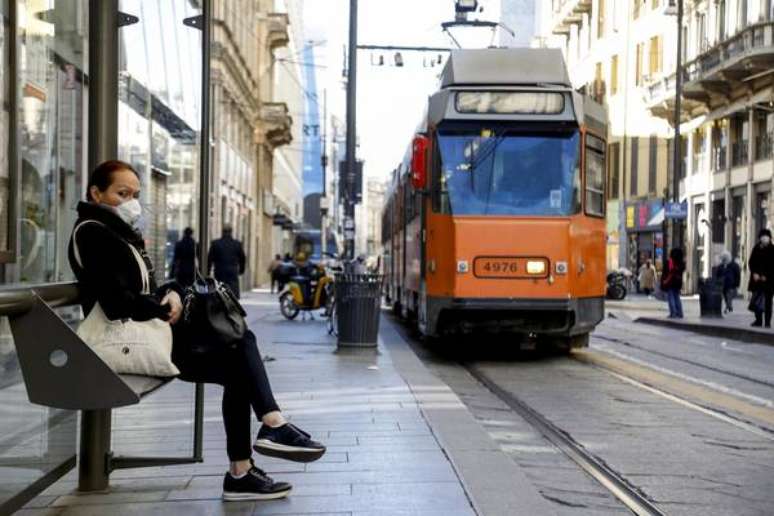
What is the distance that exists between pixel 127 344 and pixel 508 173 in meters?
9.38

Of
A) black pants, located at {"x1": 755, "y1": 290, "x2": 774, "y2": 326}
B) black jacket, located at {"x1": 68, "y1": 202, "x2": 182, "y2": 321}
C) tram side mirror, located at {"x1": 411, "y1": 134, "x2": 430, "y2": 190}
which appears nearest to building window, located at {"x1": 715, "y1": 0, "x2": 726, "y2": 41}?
black pants, located at {"x1": 755, "y1": 290, "x2": 774, "y2": 326}

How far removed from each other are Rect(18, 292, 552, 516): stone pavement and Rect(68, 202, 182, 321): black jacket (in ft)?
3.14

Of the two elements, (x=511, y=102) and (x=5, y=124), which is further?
(x=511, y=102)

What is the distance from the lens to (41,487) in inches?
186

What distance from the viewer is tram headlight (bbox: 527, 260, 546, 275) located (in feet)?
43.2

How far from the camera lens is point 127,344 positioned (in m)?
4.46

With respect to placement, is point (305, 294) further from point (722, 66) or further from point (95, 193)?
point (722, 66)

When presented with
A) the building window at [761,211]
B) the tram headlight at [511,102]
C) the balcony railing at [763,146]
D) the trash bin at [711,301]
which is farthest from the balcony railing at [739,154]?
the tram headlight at [511,102]

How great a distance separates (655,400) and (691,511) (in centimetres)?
463

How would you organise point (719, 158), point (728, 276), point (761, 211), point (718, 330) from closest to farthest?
point (718, 330)
point (728, 276)
point (761, 211)
point (719, 158)

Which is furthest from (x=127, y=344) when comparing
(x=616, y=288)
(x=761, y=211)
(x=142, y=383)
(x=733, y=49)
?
(x=616, y=288)

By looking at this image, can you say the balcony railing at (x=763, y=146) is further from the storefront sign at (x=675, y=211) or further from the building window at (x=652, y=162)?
the building window at (x=652, y=162)

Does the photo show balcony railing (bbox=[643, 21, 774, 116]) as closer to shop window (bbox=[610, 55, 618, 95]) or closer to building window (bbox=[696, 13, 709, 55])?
building window (bbox=[696, 13, 709, 55])

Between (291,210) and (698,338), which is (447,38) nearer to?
(698,338)
